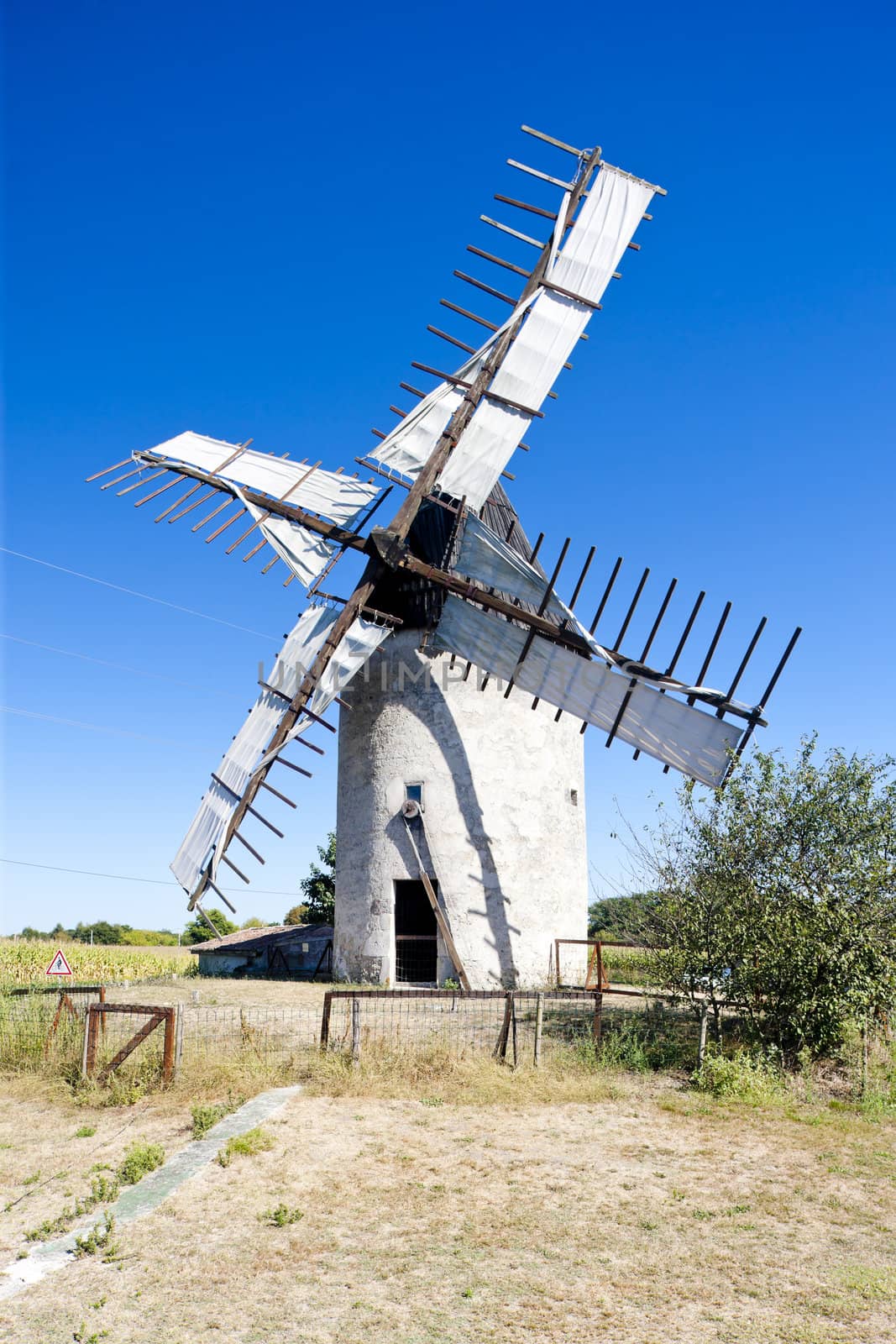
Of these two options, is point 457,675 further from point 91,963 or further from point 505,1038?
point 91,963

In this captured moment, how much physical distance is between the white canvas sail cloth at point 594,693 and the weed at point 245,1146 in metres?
8.19

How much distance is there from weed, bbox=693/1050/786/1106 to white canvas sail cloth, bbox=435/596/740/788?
4.35 meters

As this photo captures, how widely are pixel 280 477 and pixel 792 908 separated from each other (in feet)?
36.4

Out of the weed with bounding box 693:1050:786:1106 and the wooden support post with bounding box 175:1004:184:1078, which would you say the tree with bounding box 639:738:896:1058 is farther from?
the wooden support post with bounding box 175:1004:184:1078

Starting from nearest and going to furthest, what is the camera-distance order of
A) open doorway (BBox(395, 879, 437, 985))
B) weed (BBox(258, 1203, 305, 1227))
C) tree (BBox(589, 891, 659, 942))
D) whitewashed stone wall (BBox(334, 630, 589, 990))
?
weed (BBox(258, 1203, 305, 1227)), tree (BBox(589, 891, 659, 942)), whitewashed stone wall (BBox(334, 630, 589, 990)), open doorway (BBox(395, 879, 437, 985))

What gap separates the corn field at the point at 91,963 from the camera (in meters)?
26.2

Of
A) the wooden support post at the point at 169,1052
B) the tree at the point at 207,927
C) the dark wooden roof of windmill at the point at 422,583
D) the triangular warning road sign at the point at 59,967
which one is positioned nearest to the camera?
the wooden support post at the point at 169,1052

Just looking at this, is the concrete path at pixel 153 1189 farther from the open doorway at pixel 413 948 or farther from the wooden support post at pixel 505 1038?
the open doorway at pixel 413 948

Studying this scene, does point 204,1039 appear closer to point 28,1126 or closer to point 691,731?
point 28,1126

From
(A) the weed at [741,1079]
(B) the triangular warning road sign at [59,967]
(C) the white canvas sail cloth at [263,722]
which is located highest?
(C) the white canvas sail cloth at [263,722]

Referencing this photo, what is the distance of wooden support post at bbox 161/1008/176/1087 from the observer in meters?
10.1

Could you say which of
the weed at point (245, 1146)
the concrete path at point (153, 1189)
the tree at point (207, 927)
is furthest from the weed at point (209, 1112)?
the tree at point (207, 927)

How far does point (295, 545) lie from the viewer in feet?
54.3

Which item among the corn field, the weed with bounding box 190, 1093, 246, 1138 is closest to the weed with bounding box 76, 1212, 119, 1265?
the weed with bounding box 190, 1093, 246, 1138
